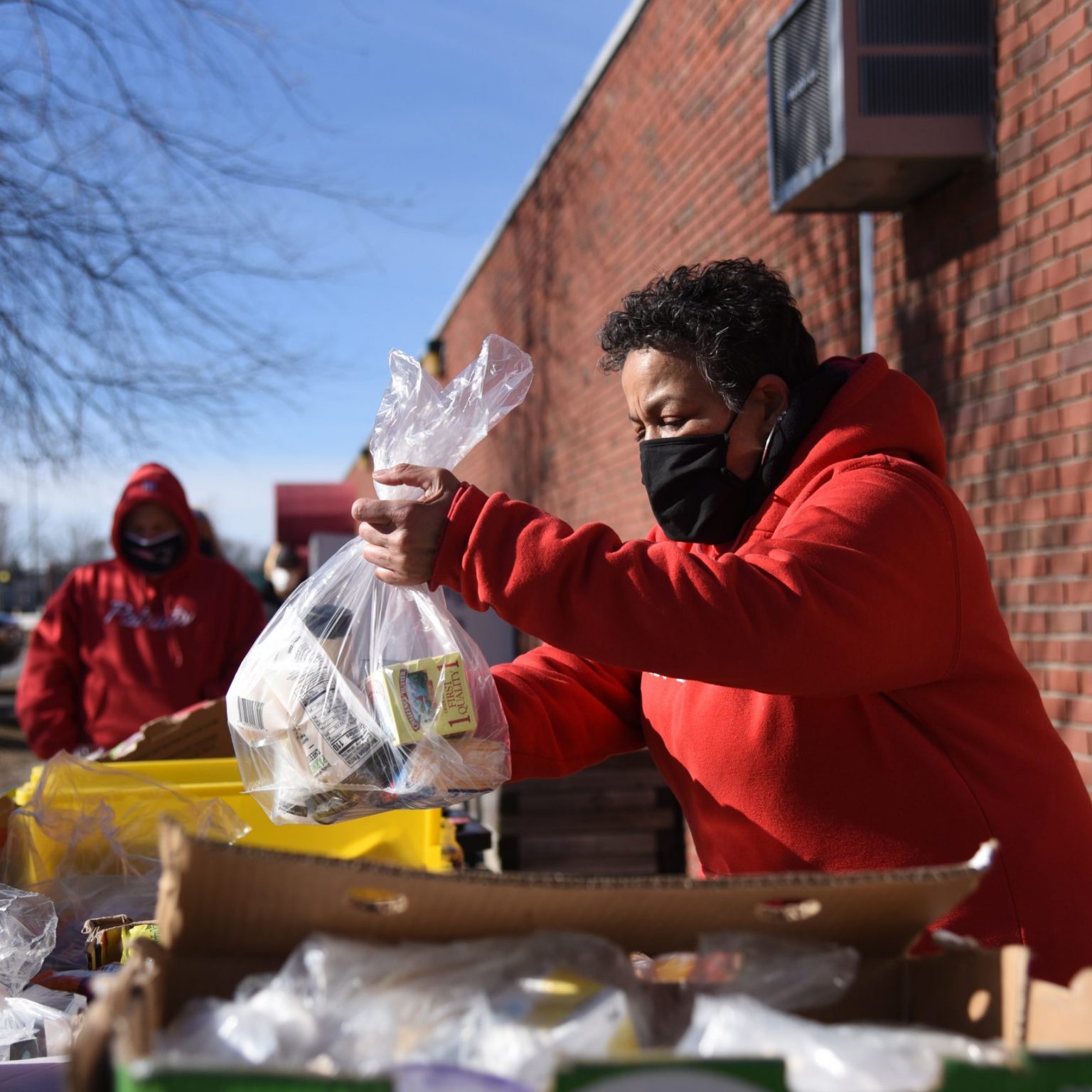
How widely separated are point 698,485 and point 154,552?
10.5ft

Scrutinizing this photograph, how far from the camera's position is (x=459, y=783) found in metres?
1.63

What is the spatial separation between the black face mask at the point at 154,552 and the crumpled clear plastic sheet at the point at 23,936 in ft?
9.13

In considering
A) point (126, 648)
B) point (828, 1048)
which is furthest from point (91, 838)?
point (126, 648)

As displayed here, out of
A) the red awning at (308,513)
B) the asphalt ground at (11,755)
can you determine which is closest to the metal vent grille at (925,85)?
the asphalt ground at (11,755)

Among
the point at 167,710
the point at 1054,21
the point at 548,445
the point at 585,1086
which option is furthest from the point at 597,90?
the point at 585,1086

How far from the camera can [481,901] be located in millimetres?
992

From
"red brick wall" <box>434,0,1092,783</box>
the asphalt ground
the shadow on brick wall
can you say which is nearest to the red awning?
the asphalt ground

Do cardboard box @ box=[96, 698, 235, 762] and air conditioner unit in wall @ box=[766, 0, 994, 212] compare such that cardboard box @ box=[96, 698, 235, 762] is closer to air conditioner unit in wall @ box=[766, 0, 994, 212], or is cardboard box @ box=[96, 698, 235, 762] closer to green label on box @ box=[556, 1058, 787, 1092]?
green label on box @ box=[556, 1058, 787, 1092]

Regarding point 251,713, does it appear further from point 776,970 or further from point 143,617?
point 143,617

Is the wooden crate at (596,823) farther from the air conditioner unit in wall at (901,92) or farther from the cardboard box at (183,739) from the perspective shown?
the air conditioner unit in wall at (901,92)

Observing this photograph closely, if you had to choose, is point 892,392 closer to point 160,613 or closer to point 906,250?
point 906,250

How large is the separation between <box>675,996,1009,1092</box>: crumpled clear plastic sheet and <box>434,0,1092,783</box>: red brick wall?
263cm

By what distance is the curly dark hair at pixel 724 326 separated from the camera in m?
1.78

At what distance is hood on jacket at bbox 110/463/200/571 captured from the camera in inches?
179
